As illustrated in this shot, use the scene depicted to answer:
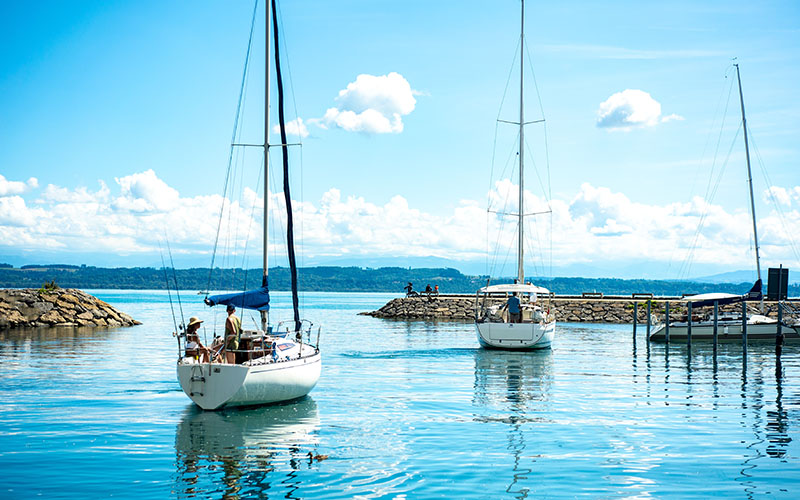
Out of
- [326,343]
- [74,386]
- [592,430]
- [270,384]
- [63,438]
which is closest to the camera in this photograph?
[63,438]

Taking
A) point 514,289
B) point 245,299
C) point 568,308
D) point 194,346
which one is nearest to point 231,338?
point 194,346

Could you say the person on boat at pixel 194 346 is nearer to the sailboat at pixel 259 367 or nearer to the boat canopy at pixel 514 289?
the sailboat at pixel 259 367

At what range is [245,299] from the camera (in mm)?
20781

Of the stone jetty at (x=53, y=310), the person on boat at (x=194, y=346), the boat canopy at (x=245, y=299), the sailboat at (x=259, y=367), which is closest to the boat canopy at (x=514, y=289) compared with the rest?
the sailboat at (x=259, y=367)

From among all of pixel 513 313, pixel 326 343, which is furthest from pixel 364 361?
pixel 326 343

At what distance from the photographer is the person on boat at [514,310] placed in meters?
37.6

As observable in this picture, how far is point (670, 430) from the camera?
18422 millimetres

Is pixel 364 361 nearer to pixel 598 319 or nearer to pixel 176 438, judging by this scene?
pixel 176 438

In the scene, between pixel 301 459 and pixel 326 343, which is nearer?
pixel 301 459

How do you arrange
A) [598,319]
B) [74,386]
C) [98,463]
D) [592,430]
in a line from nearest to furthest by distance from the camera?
[98,463] → [592,430] → [74,386] → [598,319]

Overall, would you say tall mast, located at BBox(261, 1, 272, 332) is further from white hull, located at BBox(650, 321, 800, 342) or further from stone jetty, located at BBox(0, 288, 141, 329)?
stone jetty, located at BBox(0, 288, 141, 329)

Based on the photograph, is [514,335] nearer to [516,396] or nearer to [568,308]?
[516,396]

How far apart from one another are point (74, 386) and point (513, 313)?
21.1m

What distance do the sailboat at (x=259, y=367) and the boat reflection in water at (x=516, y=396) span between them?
5.10 meters
